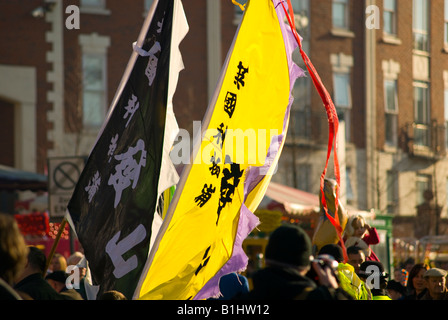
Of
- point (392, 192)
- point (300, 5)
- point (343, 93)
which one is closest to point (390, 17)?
point (343, 93)

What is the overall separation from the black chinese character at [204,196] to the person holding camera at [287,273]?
1.81 meters

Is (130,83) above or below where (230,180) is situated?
above

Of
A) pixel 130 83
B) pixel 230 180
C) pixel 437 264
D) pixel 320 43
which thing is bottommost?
pixel 437 264

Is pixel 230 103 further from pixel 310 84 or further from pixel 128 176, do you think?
pixel 310 84

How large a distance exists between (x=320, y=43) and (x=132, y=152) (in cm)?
1949

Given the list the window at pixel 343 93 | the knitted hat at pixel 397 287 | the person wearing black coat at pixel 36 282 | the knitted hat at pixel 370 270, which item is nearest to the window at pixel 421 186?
the window at pixel 343 93

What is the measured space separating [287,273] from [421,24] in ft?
80.2

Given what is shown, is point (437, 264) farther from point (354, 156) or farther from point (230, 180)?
point (230, 180)

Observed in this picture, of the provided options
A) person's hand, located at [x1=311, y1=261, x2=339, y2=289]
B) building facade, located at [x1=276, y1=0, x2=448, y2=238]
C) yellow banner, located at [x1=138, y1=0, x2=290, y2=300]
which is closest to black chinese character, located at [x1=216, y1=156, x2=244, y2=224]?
yellow banner, located at [x1=138, y1=0, x2=290, y2=300]

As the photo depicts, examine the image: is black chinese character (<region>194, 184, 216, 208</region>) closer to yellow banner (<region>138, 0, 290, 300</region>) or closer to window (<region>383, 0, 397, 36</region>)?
yellow banner (<region>138, 0, 290, 300</region>)
